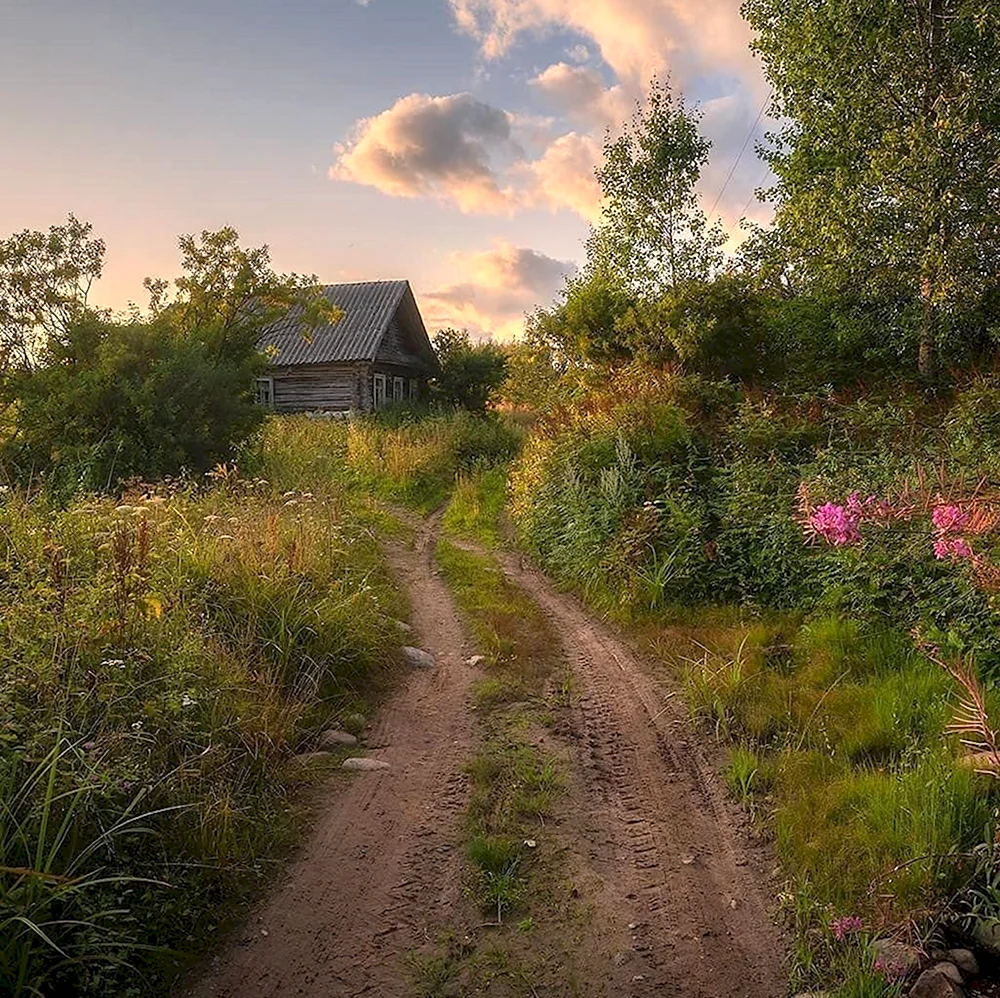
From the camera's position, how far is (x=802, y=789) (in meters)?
4.07

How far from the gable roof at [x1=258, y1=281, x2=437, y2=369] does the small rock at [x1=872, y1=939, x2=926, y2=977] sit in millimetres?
22367

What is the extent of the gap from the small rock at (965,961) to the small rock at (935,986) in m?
0.15

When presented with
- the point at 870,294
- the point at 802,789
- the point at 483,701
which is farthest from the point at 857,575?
the point at 870,294

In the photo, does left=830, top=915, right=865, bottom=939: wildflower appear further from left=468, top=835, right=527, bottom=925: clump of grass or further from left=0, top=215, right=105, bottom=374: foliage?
left=0, top=215, right=105, bottom=374: foliage

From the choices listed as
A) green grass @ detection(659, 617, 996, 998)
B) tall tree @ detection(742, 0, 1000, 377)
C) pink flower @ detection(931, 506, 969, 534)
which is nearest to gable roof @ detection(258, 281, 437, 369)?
tall tree @ detection(742, 0, 1000, 377)

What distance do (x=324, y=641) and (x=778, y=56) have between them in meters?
14.5

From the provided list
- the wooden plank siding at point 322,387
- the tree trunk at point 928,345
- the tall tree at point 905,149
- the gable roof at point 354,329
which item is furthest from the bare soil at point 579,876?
the gable roof at point 354,329

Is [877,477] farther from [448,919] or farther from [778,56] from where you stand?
[778,56]

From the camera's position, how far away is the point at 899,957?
282 centimetres

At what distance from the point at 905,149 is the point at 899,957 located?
1222 centimetres

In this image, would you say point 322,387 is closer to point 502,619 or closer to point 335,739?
point 502,619

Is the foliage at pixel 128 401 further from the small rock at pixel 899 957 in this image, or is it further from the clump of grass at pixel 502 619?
the small rock at pixel 899 957

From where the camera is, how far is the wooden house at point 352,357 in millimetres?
24281

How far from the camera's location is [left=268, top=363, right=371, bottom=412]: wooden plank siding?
24.3 m
